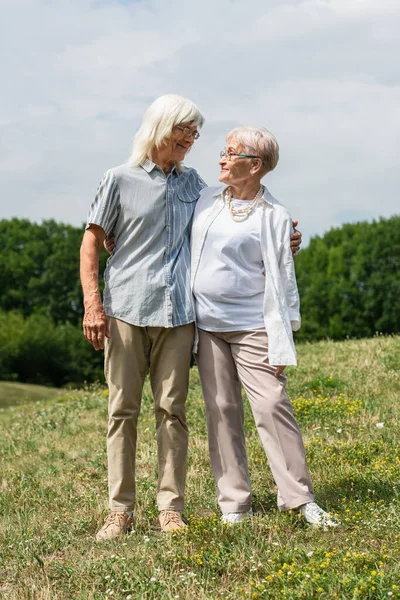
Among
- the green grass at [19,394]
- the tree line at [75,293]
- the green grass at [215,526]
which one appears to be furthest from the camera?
the tree line at [75,293]

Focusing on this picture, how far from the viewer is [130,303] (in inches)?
188

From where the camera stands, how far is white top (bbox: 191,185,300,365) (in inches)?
187

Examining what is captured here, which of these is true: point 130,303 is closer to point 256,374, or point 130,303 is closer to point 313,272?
point 256,374

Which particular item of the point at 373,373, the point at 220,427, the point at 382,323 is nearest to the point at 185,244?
the point at 220,427

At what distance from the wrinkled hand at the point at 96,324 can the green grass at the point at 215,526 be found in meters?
1.28

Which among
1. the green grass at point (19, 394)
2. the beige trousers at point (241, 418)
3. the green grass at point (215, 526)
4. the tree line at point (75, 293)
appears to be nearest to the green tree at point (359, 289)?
the tree line at point (75, 293)

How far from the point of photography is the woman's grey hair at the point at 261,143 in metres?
4.84

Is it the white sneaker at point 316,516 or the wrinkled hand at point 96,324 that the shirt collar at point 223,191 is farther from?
the white sneaker at point 316,516

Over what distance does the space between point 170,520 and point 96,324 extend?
4.53 ft

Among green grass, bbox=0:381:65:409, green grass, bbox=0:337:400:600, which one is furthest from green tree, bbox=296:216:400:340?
green grass, bbox=0:337:400:600

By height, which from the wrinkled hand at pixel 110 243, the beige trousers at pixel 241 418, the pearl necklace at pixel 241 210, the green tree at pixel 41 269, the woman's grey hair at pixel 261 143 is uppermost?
the green tree at pixel 41 269

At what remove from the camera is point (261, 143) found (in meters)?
4.84

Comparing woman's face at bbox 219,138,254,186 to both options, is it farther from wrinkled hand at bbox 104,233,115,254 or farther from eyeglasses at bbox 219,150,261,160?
wrinkled hand at bbox 104,233,115,254

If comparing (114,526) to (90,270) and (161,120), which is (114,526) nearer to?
(90,270)
